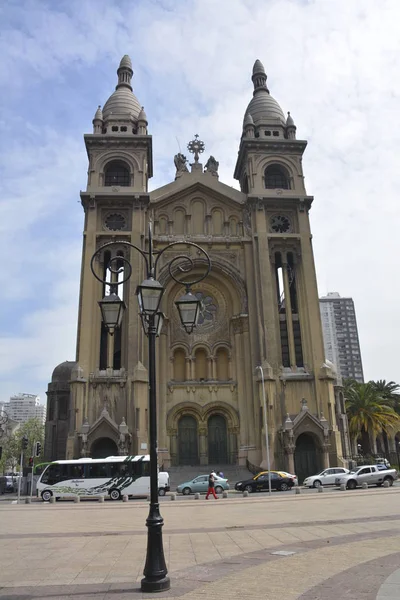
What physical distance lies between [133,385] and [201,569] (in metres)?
26.8

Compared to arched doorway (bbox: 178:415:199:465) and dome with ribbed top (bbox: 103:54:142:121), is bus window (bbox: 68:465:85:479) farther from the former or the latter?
dome with ribbed top (bbox: 103:54:142:121)

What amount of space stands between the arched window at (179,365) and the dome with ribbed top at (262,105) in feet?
73.3

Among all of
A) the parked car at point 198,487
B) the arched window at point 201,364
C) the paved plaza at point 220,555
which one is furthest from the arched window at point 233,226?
the paved plaza at point 220,555

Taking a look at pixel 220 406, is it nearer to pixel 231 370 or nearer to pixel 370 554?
pixel 231 370

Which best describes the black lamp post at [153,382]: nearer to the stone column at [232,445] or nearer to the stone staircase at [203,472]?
the stone staircase at [203,472]

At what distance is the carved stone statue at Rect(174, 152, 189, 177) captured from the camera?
44438mm

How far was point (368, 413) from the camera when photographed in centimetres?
4550

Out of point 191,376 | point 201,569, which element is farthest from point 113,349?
point 201,569

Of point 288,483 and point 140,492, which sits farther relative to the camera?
point 288,483

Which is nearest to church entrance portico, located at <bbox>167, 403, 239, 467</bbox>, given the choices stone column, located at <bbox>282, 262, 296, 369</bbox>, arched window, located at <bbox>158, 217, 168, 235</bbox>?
stone column, located at <bbox>282, 262, 296, 369</bbox>

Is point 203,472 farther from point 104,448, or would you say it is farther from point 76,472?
point 76,472

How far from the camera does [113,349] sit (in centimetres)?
3575

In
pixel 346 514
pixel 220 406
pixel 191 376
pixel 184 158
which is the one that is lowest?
pixel 346 514

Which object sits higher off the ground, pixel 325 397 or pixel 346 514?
pixel 325 397
